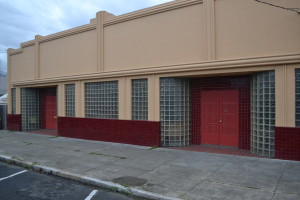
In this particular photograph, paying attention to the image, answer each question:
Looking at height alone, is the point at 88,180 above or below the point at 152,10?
below

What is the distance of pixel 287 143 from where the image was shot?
7.27 meters

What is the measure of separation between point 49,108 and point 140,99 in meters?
7.80

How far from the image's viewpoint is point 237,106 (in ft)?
29.6

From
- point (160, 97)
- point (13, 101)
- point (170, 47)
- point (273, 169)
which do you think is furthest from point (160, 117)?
point (13, 101)

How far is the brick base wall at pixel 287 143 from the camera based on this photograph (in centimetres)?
716

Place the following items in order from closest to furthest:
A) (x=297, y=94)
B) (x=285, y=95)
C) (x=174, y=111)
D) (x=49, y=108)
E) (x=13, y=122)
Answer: (x=297, y=94) < (x=285, y=95) < (x=174, y=111) < (x=49, y=108) < (x=13, y=122)

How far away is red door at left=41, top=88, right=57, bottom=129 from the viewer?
598 inches

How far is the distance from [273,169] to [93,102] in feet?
26.9

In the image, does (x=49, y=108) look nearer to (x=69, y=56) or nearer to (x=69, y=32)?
(x=69, y=56)

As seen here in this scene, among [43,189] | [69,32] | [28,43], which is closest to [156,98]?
[43,189]

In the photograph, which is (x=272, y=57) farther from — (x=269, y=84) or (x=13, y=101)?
(x=13, y=101)

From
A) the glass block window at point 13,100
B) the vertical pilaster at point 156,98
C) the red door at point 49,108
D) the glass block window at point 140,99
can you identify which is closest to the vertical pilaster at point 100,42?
the glass block window at point 140,99

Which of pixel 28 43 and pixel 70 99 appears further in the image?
pixel 28 43

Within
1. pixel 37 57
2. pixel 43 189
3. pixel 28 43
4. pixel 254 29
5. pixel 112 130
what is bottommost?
pixel 43 189
